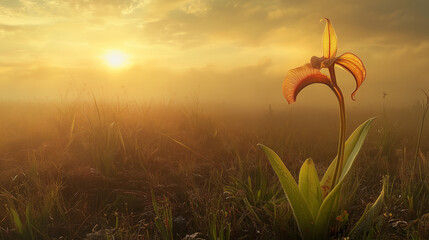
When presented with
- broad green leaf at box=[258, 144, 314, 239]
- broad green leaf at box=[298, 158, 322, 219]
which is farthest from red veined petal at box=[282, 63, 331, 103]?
broad green leaf at box=[298, 158, 322, 219]

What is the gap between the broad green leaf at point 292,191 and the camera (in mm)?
2424

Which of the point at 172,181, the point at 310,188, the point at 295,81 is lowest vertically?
the point at 172,181

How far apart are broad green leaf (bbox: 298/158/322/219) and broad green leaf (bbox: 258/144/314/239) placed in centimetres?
8

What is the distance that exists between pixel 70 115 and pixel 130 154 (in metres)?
2.59

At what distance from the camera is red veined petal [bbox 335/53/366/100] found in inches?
84.3

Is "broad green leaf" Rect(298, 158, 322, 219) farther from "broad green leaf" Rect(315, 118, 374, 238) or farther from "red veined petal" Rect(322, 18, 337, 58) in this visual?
"red veined petal" Rect(322, 18, 337, 58)

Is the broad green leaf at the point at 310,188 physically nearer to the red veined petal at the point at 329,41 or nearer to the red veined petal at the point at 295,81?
the red veined petal at the point at 295,81

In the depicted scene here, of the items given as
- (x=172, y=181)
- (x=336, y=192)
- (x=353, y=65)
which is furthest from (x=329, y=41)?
(x=172, y=181)

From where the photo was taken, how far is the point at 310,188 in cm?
251

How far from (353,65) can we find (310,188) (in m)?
0.96

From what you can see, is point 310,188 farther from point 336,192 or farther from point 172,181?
point 172,181

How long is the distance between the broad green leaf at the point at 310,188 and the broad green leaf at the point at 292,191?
0.27ft

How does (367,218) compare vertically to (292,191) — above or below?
below

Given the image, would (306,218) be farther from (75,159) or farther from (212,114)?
(212,114)
